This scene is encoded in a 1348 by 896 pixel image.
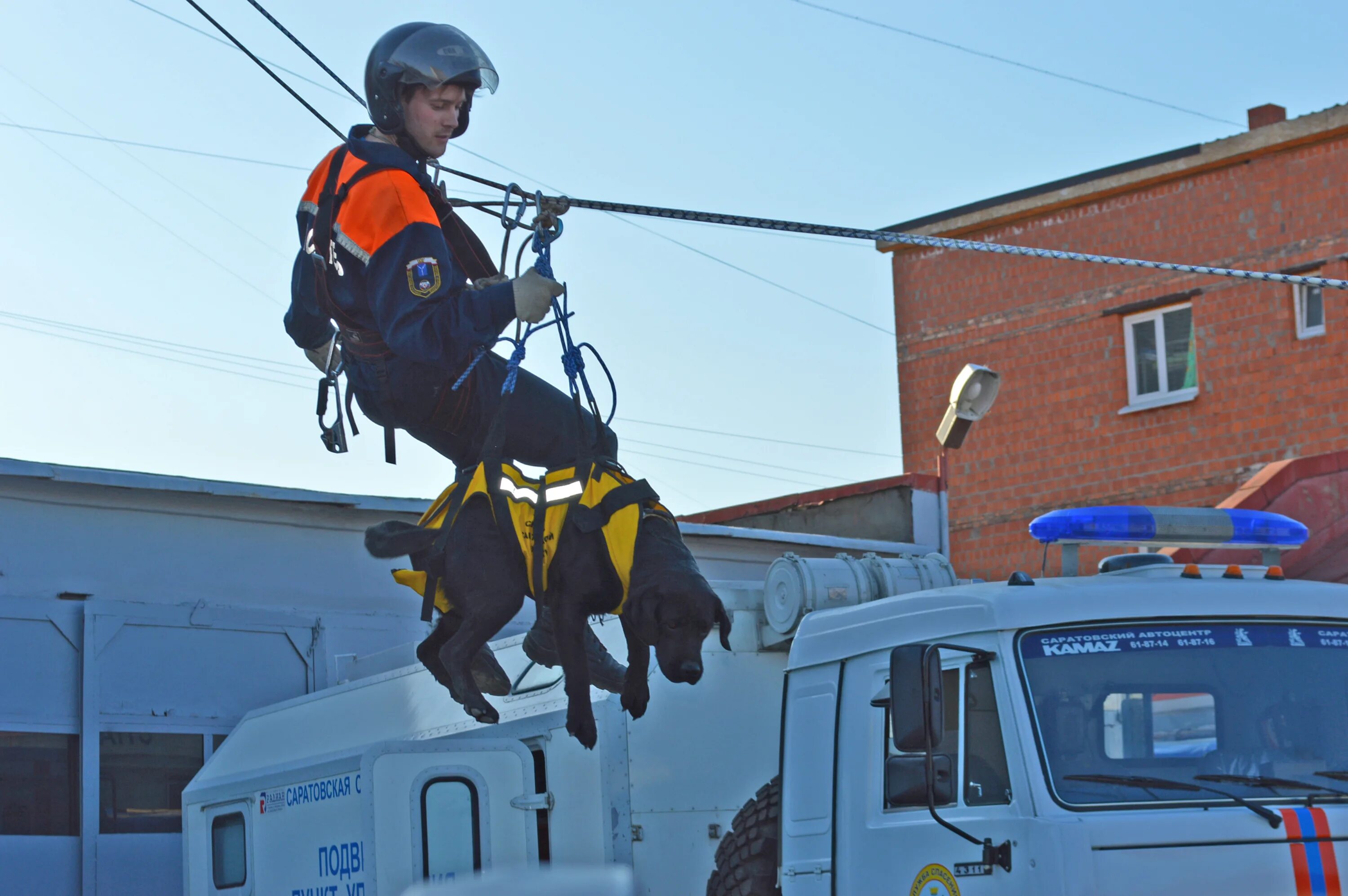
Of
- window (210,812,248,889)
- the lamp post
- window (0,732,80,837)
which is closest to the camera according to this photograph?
window (210,812,248,889)

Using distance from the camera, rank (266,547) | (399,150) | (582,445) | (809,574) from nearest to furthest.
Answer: (399,150) < (582,445) < (809,574) < (266,547)

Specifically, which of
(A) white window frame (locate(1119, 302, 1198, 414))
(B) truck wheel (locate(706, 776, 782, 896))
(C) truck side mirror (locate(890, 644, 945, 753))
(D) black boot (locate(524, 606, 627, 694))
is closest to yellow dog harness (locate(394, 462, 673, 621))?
(D) black boot (locate(524, 606, 627, 694))

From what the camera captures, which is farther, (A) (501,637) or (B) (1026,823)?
(A) (501,637)

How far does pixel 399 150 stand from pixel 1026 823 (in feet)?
9.19

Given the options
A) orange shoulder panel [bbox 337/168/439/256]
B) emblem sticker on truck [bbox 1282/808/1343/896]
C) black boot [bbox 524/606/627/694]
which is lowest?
emblem sticker on truck [bbox 1282/808/1343/896]

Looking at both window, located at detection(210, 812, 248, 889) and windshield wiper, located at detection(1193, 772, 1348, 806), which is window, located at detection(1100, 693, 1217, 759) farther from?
window, located at detection(210, 812, 248, 889)

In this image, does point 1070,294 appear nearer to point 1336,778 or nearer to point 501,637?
point 501,637

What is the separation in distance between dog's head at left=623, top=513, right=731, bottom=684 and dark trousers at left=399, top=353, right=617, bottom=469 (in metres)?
0.47

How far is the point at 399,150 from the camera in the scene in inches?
168

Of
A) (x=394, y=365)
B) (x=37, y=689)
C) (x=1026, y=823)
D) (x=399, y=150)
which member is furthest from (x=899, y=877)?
(x=37, y=689)

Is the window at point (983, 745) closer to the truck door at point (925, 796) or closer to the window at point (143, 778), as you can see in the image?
the truck door at point (925, 796)

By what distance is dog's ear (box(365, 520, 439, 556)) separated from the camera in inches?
176

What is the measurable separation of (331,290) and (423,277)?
409 mm

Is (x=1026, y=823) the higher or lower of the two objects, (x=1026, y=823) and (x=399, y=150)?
the lower
